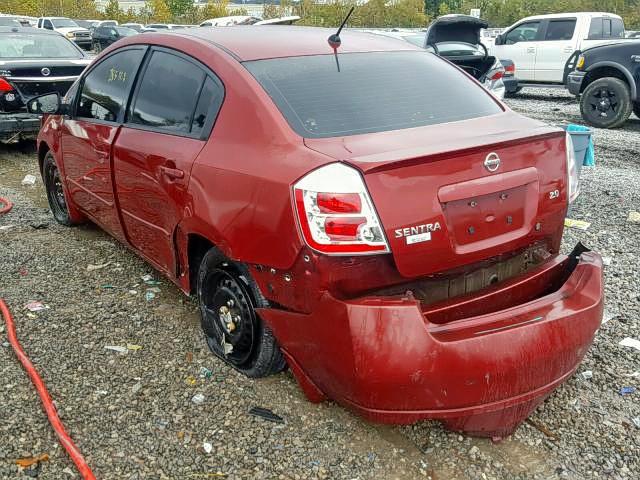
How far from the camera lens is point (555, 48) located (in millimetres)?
13617

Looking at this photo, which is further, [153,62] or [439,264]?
[153,62]

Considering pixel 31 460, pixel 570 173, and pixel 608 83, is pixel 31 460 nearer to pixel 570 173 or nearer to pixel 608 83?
pixel 570 173

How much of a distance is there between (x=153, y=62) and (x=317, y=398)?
2160 millimetres

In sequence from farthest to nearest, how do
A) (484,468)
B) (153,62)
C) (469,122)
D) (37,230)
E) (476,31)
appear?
(476,31), (37,230), (153,62), (469,122), (484,468)

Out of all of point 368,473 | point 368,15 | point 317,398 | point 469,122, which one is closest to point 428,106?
point 469,122

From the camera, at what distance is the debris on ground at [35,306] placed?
3852 mm

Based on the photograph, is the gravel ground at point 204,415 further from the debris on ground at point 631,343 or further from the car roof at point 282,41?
the car roof at point 282,41

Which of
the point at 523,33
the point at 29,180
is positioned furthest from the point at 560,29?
the point at 29,180

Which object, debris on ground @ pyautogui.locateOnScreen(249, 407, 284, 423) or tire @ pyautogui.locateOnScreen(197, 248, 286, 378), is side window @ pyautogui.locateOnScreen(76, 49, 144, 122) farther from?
debris on ground @ pyautogui.locateOnScreen(249, 407, 284, 423)

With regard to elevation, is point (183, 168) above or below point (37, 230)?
above

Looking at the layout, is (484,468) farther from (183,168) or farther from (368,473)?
(183,168)

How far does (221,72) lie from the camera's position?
302cm

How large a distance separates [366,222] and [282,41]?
1.48 meters

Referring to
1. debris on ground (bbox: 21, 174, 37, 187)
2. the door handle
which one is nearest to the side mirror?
the door handle
